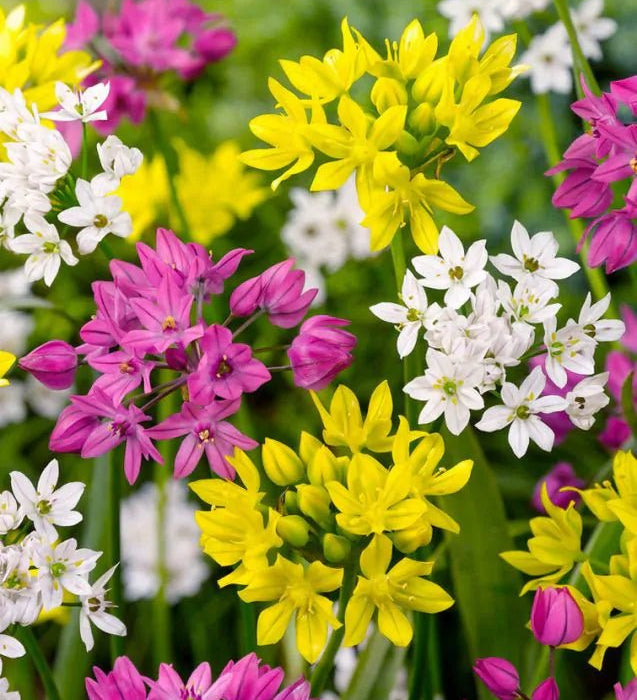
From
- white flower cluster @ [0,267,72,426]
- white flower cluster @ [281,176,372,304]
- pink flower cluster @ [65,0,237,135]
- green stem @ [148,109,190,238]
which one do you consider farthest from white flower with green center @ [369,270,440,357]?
white flower cluster @ [281,176,372,304]

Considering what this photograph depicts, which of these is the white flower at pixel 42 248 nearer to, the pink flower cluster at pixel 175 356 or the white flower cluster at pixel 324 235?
the pink flower cluster at pixel 175 356

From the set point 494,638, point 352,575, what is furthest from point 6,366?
point 494,638

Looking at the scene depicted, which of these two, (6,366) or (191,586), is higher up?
(6,366)

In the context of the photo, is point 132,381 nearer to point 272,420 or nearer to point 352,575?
point 352,575

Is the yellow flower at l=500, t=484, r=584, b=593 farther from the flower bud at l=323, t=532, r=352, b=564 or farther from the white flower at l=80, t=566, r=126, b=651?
the white flower at l=80, t=566, r=126, b=651

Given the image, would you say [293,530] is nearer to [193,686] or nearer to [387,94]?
[193,686]

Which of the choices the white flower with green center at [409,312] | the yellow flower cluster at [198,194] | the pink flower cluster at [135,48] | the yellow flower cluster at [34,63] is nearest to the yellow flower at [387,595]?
the white flower with green center at [409,312]
